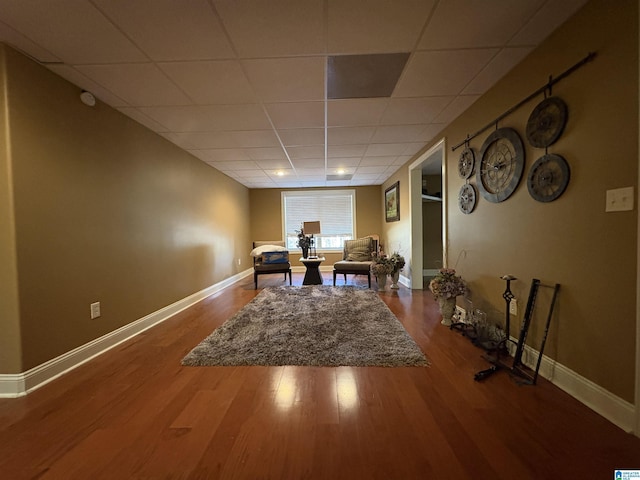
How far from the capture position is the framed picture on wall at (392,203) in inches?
195

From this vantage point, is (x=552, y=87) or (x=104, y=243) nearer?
(x=552, y=87)

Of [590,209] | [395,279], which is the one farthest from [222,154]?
[590,209]

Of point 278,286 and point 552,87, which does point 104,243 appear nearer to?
point 278,286

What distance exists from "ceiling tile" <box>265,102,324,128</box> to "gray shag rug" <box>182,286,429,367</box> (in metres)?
2.13

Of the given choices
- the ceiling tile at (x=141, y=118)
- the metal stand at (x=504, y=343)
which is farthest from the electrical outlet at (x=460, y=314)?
the ceiling tile at (x=141, y=118)

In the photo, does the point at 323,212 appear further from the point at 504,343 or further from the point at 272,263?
the point at 504,343

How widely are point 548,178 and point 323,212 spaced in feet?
17.1

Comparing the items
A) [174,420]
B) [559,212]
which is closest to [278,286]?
[174,420]

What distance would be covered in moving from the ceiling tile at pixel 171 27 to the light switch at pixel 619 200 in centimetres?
225

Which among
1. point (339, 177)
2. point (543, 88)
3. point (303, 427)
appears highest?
point (339, 177)

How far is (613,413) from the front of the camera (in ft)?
4.19

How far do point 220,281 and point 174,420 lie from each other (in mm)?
3482

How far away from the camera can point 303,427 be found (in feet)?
4.26

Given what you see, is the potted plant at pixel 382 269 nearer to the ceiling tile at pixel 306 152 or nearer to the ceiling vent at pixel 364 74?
the ceiling tile at pixel 306 152
